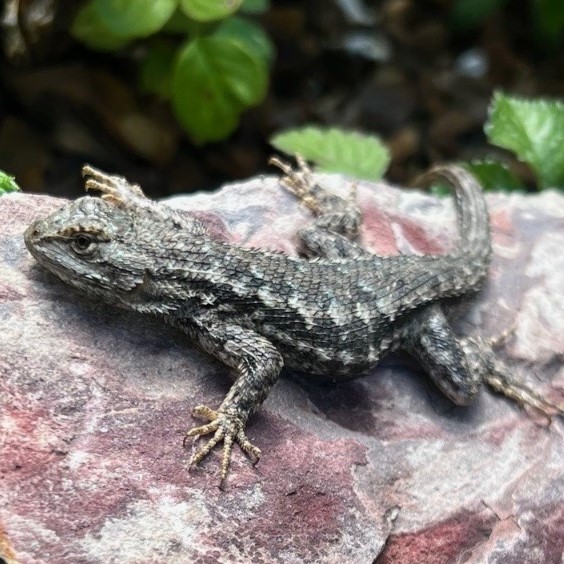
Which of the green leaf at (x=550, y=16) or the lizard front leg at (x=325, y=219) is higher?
the green leaf at (x=550, y=16)

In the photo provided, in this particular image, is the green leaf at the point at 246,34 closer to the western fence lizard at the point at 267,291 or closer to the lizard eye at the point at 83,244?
the western fence lizard at the point at 267,291

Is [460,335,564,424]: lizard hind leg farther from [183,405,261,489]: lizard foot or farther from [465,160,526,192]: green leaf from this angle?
[465,160,526,192]: green leaf

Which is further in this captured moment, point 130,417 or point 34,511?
point 130,417

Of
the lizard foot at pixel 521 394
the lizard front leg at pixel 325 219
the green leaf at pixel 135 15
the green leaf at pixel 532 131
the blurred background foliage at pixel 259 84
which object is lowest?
the blurred background foliage at pixel 259 84

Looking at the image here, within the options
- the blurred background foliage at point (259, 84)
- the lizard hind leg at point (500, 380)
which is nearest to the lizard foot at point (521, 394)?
the lizard hind leg at point (500, 380)

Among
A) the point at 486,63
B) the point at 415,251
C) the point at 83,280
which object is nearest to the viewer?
the point at 83,280

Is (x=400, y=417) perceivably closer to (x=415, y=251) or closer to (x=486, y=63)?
(x=415, y=251)

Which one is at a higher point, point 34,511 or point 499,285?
point 499,285

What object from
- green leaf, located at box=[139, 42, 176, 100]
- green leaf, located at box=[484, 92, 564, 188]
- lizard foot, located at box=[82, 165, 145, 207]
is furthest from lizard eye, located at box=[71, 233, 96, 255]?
green leaf, located at box=[484, 92, 564, 188]

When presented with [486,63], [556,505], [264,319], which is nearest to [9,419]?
[264,319]
